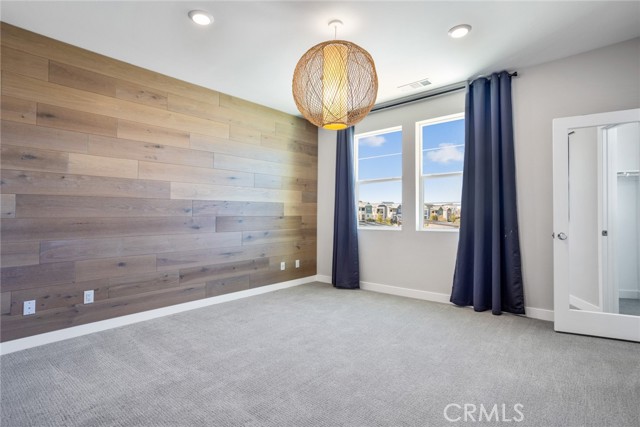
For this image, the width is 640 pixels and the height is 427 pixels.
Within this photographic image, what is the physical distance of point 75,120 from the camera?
2895 mm

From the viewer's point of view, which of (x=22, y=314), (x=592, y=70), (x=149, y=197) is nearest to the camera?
(x=22, y=314)

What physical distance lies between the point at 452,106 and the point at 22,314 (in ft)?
15.4

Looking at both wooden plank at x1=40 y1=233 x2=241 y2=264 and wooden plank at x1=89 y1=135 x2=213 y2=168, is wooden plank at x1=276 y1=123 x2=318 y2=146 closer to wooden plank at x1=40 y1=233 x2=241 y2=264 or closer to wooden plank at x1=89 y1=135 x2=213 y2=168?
wooden plank at x1=89 y1=135 x2=213 y2=168

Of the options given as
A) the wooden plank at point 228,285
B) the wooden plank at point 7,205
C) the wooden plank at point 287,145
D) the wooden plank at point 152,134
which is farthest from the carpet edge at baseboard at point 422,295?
the wooden plank at point 7,205

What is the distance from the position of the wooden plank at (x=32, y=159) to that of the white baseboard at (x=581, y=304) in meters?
4.57

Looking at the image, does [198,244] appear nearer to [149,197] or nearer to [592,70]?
[149,197]

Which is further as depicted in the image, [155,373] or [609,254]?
[609,254]

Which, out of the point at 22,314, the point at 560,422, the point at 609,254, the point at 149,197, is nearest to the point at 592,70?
the point at 609,254

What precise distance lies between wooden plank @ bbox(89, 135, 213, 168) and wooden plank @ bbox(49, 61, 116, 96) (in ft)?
1.46

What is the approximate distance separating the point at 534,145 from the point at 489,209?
78 cm

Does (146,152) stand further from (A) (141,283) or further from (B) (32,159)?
(A) (141,283)

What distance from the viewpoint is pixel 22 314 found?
8.55ft

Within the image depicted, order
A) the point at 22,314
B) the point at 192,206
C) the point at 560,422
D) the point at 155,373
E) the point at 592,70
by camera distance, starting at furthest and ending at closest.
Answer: the point at 192,206 < the point at 592,70 < the point at 22,314 < the point at 155,373 < the point at 560,422

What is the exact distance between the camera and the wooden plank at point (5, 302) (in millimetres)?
2521
